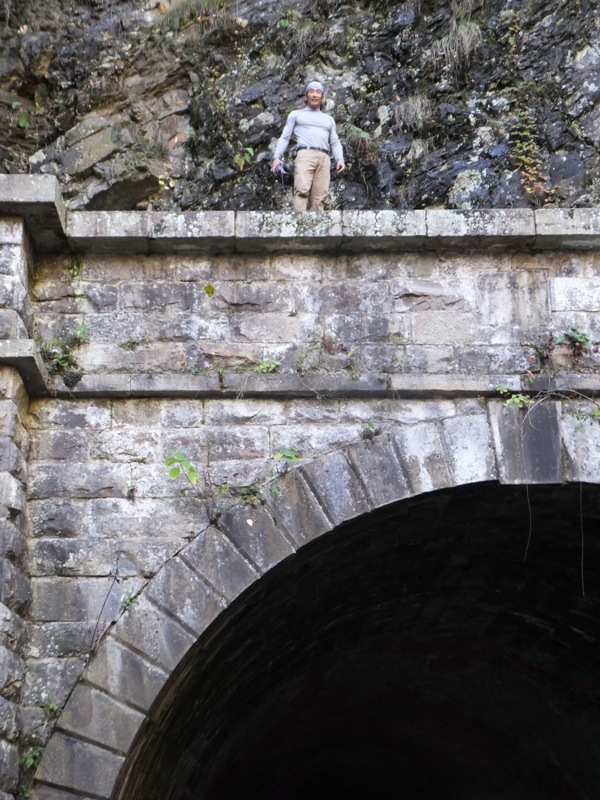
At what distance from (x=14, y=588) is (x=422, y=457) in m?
2.27

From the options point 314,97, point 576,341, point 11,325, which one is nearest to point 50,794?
point 11,325

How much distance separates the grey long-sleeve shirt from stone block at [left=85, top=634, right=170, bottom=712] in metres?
3.95

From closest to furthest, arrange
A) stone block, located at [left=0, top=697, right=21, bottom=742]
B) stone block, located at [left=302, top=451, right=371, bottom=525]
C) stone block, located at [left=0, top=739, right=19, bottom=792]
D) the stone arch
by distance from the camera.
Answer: stone block, located at [left=0, top=739, right=19, bottom=792], stone block, located at [left=0, top=697, right=21, bottom=742], the stone arch, stone block, located at [left=302, top=451, right=371, bottom=525]

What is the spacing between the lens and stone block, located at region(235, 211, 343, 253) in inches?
219

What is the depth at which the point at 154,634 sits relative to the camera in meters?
4.93

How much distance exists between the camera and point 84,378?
542cm

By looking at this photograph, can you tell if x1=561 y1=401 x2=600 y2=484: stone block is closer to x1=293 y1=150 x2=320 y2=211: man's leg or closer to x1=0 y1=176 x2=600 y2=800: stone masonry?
x1=0 y1=176 x2=600 y2=800: stone masonry

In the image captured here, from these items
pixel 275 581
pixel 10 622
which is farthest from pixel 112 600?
pixel 275 581

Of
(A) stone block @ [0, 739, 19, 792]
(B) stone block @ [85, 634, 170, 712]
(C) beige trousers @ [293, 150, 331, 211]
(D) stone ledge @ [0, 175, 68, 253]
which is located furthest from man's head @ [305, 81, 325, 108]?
(A) stone block @ [0, 739, 19, 792]

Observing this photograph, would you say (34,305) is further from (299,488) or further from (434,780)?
(434,780)

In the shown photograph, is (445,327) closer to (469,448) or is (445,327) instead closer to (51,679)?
(469,448)

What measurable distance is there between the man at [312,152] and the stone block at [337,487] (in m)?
2.40

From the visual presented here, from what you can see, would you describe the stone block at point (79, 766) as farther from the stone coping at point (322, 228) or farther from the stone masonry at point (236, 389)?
the stone coping at point (322, 228)

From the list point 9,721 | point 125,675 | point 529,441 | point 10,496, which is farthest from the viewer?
point 529,441
